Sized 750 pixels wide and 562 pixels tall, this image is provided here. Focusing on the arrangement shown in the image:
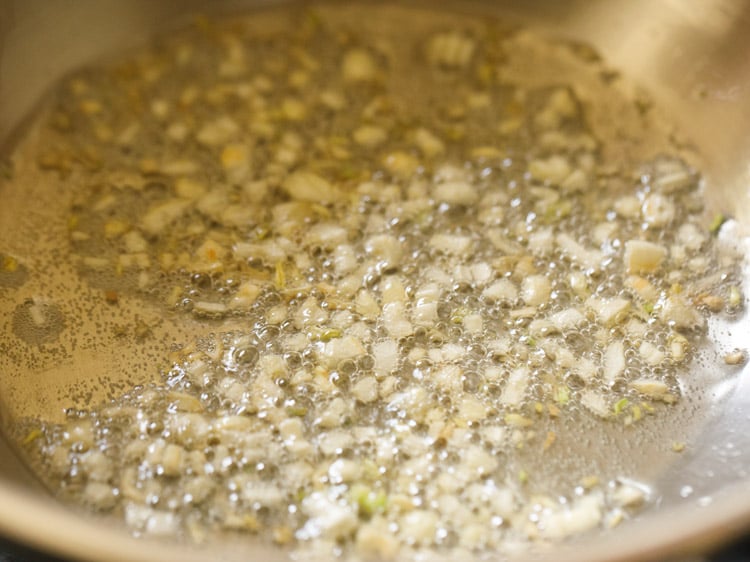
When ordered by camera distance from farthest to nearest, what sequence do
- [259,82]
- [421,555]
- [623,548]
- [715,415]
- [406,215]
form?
[259,82] → [406,215] → [715,415] → [421,555] → [623,548]

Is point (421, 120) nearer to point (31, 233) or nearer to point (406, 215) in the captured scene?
point (406, 215)

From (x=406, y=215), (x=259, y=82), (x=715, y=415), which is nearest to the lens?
(x=715, y=415)

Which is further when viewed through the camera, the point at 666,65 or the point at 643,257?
the point at 666,65

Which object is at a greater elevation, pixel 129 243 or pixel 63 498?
pixel 129 243

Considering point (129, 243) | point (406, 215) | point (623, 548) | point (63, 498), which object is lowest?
point (63, 498)

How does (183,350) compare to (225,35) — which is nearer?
(183,350)

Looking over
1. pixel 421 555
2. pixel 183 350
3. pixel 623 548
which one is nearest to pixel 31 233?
pixel 183 350

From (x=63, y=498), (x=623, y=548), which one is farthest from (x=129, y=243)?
(x=623, y=548)

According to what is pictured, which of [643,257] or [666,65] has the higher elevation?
[666,65]
